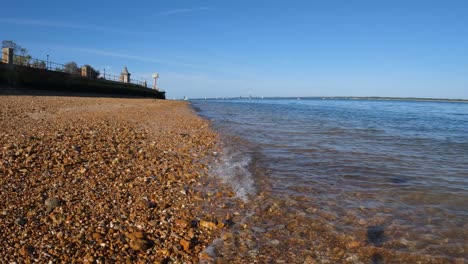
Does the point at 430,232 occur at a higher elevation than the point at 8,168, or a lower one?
lower

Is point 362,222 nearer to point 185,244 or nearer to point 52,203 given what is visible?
point 185,244

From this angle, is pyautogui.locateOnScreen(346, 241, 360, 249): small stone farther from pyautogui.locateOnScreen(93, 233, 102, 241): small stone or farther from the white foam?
pyautogui.locateOnScreen(93, 233, 102, 241): small stone

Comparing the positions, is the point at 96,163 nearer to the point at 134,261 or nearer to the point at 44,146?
the point at 44,146

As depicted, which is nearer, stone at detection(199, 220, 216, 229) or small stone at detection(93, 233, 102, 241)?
small stone at detection(93, 233, 102, 241)

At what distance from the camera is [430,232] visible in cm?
371

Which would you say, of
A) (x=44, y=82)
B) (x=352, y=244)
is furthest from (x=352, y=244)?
(x=44, y=82)

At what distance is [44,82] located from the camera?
80.1ft

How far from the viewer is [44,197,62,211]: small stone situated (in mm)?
3576

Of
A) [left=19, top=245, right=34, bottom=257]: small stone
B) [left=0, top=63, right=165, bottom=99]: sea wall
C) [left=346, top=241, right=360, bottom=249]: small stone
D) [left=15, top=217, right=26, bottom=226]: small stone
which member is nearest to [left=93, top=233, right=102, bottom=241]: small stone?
[left=19, top=245, right=34, bottom=257]: small stone

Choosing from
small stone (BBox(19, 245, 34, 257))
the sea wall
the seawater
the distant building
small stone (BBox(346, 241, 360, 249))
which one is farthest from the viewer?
the distant building

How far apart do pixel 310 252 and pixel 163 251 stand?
138 cm

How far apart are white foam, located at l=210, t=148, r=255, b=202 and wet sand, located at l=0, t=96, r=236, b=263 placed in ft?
0.78

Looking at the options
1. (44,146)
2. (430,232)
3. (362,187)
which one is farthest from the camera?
(44,146)

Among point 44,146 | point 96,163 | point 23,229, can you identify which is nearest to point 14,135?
point 44,146
